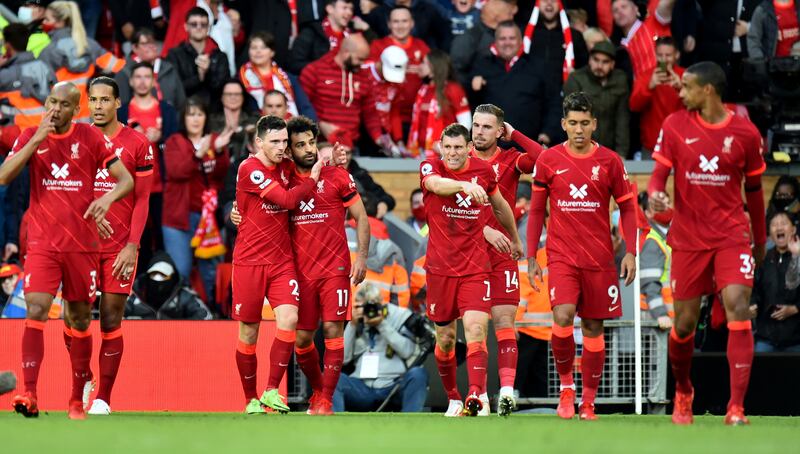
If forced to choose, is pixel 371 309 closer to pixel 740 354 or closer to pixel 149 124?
pixel 149 124

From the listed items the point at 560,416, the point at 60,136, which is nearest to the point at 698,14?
the point at 560,416

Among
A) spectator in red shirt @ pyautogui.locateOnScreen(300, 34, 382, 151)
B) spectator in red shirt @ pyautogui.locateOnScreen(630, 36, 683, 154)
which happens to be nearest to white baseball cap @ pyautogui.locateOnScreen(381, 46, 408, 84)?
spectator in red shirt @ pyautogui.locateOnScreen(300, 34, 382, 151)

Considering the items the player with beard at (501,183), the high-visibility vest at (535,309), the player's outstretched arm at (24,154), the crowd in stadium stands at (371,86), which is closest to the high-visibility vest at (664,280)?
the crowd in stadium stands at (371,86)

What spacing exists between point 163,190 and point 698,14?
24.8ft

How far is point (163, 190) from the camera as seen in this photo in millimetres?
17734

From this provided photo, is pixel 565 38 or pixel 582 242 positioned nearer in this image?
pixel 582 242

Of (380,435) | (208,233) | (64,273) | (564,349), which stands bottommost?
(380,435)

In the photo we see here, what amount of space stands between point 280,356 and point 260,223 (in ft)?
3.65

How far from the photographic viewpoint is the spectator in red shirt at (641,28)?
19609 millimetres

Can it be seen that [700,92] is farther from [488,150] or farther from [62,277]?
[62,277]

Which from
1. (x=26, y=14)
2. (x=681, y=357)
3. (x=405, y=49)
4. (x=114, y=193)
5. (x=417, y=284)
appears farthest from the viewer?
(x=405, y=49)

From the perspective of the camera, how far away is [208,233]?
1752 cm

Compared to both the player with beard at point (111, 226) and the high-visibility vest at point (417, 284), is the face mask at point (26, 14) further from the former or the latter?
the player with beard at point (111, 226)

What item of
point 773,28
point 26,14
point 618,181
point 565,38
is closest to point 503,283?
point 618,181
